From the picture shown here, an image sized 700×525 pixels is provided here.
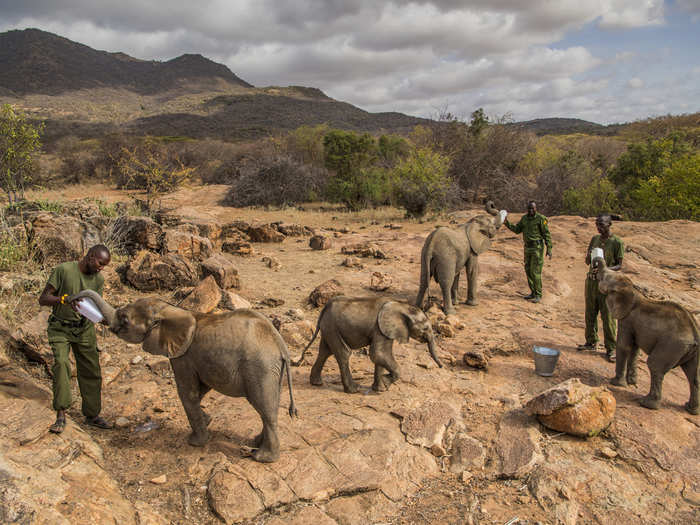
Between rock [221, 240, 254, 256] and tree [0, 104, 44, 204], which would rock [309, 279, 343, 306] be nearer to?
rock [221, 240, 254, 256]

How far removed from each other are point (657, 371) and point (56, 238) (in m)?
9.41

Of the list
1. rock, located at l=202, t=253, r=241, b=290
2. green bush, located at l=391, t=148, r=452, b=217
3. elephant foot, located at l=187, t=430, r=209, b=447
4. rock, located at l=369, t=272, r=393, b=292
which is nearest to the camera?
elephant foot, located at l=187, t=430, r=209, b=447

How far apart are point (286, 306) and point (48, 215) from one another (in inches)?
197

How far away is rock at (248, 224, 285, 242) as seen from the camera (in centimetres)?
1389

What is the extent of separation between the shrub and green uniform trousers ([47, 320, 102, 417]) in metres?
17.1

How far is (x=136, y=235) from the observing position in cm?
979

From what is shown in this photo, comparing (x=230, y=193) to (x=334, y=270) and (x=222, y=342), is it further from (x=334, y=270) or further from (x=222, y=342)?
(x=222, y=342)

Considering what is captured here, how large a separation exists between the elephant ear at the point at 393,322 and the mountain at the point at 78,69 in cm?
7855

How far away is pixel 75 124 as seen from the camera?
47875mm

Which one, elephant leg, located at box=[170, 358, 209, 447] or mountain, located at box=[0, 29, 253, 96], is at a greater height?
mountain, located at box=[0, 29, 253, 96]

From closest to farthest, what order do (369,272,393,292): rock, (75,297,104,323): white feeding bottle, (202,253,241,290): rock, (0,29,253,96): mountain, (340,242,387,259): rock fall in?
(75,297,104,323): white feeding bottle, (202,253,241,290): rock, (369,272,393,292): rock, (340,242,387,259): rock, (0,29,253,96): mountain

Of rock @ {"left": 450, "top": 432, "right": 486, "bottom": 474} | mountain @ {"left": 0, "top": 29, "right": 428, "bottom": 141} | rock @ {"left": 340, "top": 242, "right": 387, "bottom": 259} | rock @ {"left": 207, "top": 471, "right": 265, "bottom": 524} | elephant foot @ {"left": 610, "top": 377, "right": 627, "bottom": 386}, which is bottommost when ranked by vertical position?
rock @ {"left": 450, "top": 432, "right": 486, "bottom": 474}

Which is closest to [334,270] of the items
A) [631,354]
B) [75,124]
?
[631,354]

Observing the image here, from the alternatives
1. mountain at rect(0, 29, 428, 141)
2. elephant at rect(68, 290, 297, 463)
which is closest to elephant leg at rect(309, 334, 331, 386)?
elephant at rect(68, 290, 297, 463)
